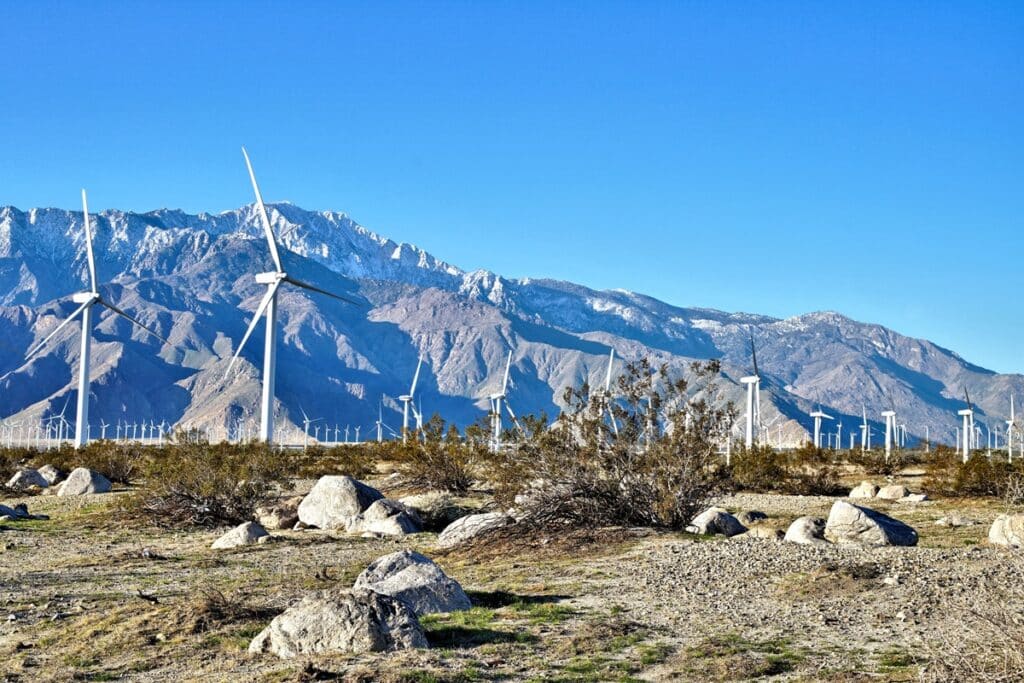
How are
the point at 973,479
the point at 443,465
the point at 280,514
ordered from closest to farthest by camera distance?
the point at 280,514
the point at 973,479
the point at 443,465

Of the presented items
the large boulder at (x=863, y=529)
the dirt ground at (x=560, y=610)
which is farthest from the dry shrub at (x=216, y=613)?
the large boulder at (x=863, y=529)

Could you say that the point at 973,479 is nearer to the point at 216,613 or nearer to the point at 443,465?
the point at 443,465

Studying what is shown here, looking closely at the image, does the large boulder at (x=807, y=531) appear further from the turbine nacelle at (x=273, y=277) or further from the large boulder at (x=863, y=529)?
the turbine nacelle at (x=273, y=277)

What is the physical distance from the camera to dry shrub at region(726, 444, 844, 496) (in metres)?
47.8

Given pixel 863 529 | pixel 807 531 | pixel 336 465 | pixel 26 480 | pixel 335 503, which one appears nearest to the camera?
pixel 863 529

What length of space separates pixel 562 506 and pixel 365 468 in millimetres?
35944

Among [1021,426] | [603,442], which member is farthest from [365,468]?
[1021,426]

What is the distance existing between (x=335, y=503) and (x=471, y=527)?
7479mm

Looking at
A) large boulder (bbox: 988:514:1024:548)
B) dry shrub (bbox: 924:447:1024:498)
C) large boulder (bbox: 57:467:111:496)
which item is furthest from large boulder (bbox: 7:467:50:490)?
large boulder (bbox: 988:514:1024:548)

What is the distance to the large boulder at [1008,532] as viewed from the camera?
22544 mm

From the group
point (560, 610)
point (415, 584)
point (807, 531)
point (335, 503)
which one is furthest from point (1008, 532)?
point (335, 503)

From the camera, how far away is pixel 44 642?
1736cm

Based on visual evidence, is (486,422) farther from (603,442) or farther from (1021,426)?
(1021,426)

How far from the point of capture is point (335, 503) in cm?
3356
